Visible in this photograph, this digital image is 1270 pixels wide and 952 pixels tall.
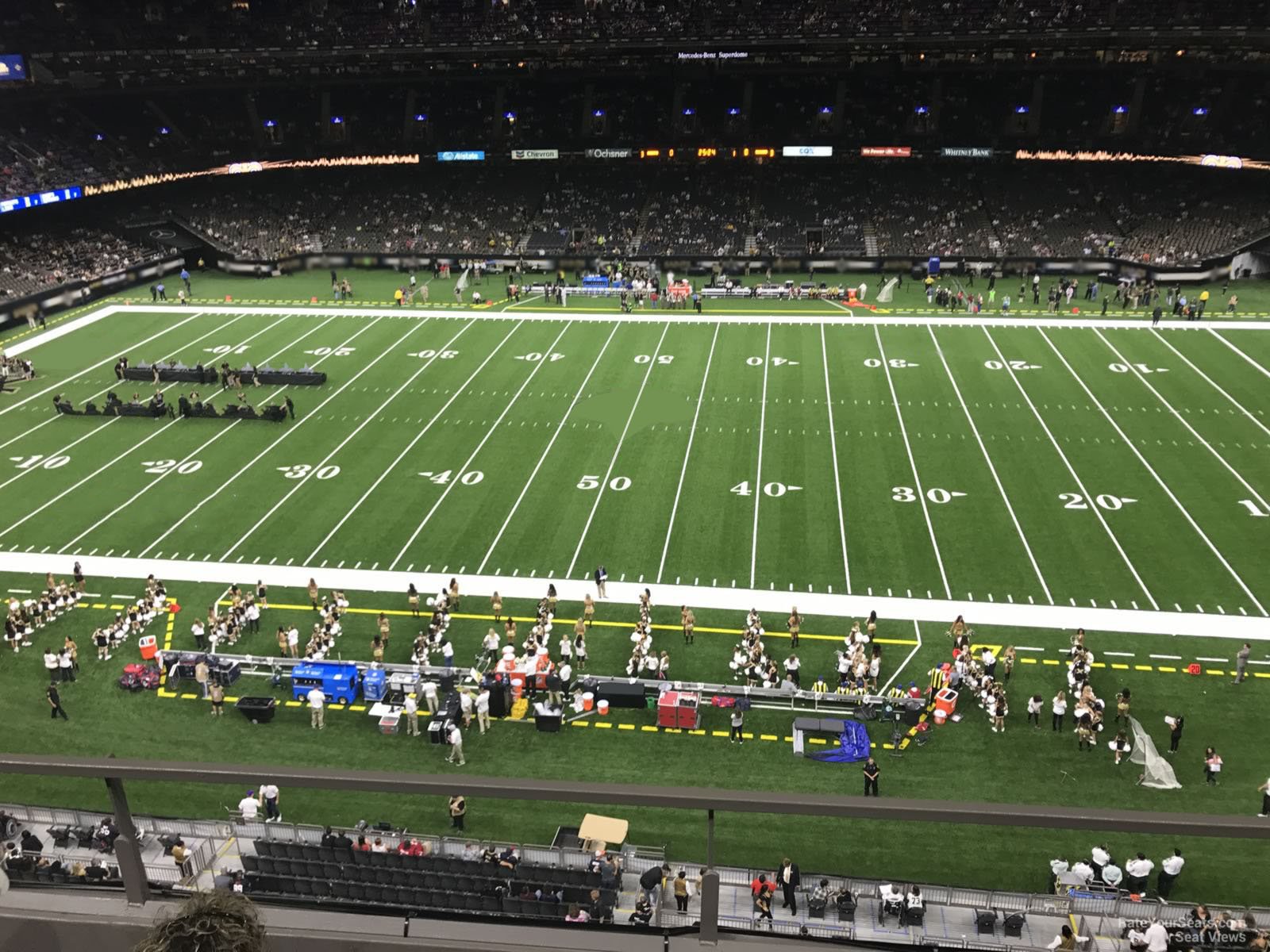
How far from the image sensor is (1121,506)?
28734mm

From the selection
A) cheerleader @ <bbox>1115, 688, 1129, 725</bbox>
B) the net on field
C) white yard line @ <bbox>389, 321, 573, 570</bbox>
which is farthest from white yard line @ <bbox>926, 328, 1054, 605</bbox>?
white yard line @ <bbox>389, 321, 573, 570</bbox>

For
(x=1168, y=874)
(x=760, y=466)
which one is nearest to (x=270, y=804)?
(x=1168, y=874)

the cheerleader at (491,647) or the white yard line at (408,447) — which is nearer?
the cheerleader at (491,647)

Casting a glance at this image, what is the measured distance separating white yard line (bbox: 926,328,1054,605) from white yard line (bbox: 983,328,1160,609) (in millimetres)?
2270

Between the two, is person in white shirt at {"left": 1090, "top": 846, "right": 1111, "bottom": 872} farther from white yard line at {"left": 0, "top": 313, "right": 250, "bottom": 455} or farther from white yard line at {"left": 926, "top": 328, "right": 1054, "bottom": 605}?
white yard line at {"left": 0, "top": 313, "right": 250, "bottom": 455}

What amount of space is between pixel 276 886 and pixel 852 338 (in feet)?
121

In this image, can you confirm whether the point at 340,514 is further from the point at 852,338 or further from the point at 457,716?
the point at 852,338

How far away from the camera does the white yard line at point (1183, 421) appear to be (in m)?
29.4

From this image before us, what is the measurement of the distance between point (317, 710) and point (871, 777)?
1142 cm

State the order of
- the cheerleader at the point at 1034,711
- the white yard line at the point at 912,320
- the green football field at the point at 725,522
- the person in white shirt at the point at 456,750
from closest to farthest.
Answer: the green football field at the point at 725,522, the person in white shirt at the point at 456,750, the cheerleader at the point at 1034,711, the white yard line at the point at 912,320

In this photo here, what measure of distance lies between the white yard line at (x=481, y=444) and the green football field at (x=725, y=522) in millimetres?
172

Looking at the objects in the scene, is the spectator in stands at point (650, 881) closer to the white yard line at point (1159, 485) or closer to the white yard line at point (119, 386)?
the white yard line at point (1159, 485)

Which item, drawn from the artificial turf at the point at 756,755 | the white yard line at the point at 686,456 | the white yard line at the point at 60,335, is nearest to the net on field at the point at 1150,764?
the artificial turf at the point at 756,755

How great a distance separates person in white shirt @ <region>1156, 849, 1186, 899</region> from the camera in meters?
15.5
